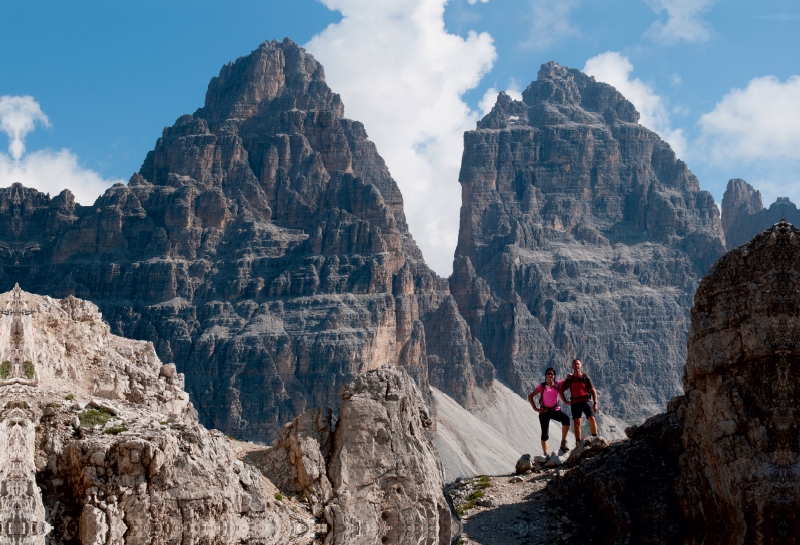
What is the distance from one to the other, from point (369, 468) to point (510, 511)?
15.7 feet

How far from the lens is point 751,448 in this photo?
25.3 metres

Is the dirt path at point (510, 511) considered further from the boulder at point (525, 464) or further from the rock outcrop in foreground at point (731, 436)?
the rock outcrop in foreground at point (731, 436)

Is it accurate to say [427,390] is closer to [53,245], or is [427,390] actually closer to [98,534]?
[53,245]

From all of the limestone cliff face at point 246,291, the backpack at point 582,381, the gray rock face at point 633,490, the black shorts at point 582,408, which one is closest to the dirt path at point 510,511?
the gray rock face at point 633,490

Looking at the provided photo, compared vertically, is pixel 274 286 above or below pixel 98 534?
above

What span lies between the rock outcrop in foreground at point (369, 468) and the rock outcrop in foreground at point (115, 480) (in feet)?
2.96

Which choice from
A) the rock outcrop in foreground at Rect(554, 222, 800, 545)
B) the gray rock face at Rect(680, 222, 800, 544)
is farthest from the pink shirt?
the gray rock face at Rect(680, 222, 800, 544)

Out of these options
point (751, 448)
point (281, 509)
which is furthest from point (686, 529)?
point (281, 509)

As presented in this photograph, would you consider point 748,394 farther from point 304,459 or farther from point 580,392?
point 304,459

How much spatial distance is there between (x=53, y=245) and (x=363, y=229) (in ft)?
161

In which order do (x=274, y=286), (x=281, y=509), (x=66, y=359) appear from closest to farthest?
(x=281, y=509), (x=66, y=359), (x=274, y=286)

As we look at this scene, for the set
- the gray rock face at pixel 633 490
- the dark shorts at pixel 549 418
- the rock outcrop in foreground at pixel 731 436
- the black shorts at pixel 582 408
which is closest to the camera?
the rock outcrop in foreground at pixel 731 436

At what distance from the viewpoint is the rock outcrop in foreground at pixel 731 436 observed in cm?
2456

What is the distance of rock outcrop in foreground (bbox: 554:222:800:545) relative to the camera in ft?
80.6
